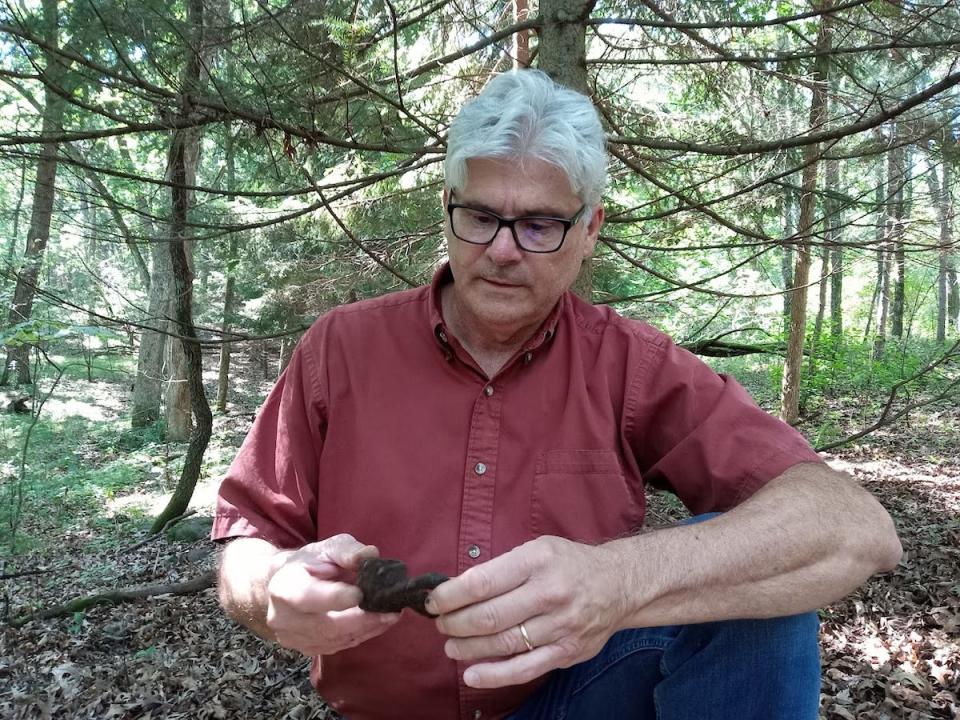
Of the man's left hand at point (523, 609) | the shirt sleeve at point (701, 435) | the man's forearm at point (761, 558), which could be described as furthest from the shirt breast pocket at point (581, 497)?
the man's left hand at point (523, 609)

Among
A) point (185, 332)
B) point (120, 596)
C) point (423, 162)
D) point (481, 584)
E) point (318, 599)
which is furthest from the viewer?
point (185, 332)

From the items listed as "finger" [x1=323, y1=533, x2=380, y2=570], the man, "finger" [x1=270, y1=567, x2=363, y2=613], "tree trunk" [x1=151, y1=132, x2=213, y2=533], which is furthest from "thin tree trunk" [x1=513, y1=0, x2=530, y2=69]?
"finger" [x1=270, y1=567, x2=363, y2=613]

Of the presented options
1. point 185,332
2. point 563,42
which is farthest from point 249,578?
point 185,332

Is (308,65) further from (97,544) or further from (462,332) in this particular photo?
(97,544)

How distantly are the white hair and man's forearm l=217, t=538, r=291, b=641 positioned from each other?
107 centimetres

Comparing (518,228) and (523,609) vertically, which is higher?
(518,228)

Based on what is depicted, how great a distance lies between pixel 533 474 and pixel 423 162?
8.04 feet

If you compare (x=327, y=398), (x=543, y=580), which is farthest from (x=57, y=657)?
(x=543, y=580)

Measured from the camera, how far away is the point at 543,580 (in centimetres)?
115

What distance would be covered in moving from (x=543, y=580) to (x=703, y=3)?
163 inches

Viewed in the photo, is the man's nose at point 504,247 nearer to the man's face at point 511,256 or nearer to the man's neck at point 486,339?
the man's face at point 511,256

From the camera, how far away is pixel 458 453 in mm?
1746

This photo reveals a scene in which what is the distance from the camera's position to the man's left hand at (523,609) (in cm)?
113

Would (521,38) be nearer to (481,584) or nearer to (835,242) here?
(835,242)
